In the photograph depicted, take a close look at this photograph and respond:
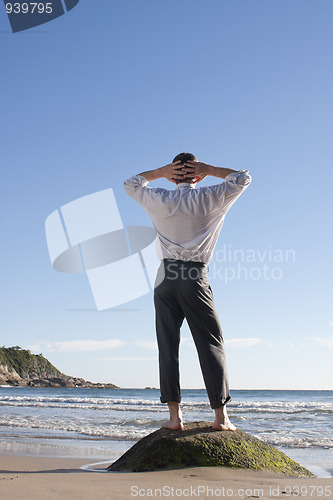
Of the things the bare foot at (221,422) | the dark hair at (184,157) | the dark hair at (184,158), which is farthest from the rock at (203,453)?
the dark hair at (184,157)

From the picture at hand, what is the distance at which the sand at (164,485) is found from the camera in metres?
2.04

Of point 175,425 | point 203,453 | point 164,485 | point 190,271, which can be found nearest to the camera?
point 164,485

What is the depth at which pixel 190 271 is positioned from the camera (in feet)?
10.2

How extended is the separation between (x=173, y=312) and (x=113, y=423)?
21.7 feet

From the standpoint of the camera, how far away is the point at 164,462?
A: 9.44ft

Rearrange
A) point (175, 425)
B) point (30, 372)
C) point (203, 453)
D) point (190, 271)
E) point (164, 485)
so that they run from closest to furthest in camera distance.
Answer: point (164, 485), point (203, 453), point (190, 271), point (175, 425), point (30, 372)

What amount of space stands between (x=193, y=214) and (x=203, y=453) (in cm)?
157

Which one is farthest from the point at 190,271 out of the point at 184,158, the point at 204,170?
the point at 184,158

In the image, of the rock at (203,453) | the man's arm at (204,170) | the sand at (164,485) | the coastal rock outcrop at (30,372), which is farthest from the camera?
the coastal rock outcrop at (30,372)

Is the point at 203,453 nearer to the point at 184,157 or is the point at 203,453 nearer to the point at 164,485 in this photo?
the point at 164,485

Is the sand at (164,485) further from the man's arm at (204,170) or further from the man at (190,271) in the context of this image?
the man's arm at (204,170)

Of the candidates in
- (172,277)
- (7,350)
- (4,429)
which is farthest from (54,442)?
(7,350)

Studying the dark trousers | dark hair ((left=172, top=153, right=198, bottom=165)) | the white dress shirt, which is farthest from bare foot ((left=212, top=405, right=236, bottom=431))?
dark hair ((left=172, top=153, right=198, bottom=165))

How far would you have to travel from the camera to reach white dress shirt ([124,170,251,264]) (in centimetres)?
310
